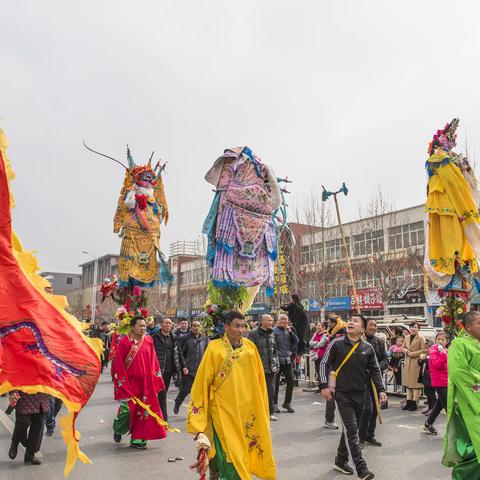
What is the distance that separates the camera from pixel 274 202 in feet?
24.2

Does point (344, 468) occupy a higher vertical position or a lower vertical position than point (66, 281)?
lower

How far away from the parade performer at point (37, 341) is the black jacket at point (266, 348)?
6.33 meters

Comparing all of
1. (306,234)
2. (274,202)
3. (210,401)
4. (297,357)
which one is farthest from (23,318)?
(306,234)

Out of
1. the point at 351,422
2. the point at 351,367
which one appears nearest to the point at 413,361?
the point at 351,367

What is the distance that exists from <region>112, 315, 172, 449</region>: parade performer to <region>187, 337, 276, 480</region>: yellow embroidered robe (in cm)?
273

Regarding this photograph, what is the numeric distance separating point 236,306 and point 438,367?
3656 millimetres

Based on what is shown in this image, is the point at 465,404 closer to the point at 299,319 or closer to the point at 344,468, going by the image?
the point at 344,468

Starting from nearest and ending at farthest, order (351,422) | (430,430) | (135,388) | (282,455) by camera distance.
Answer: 1. (351,422)
2. (282,455)
3. (135,388)
4. (430,430)

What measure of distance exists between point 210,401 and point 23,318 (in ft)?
6.86

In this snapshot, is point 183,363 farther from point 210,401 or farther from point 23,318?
point 23,318

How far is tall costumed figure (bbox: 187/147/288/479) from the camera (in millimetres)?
5051

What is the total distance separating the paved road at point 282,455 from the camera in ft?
20.5

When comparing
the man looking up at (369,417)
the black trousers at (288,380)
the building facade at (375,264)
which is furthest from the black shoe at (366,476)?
the building facade at (375,264)

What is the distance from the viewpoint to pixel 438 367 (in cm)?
855
